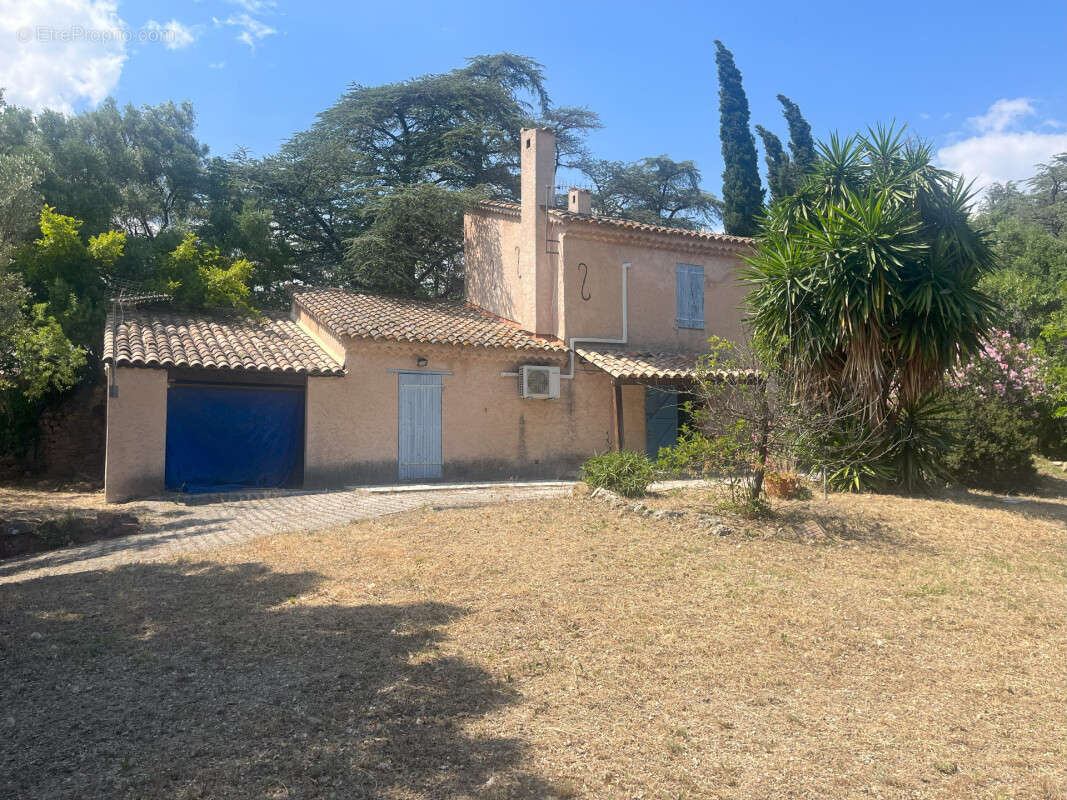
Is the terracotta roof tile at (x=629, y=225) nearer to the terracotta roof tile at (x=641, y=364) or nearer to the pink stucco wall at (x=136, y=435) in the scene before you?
the terracotta roof tile at (x=641, y=364)

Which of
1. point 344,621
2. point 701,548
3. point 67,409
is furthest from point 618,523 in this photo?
point 67,409

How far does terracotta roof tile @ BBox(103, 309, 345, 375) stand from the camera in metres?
12.1

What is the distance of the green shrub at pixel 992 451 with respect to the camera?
1328 centimetres

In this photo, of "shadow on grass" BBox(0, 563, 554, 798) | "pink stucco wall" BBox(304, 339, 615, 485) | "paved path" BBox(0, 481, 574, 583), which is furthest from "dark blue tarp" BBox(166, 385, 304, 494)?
"shadow on grass" BBox(0, 563, 554, 798)

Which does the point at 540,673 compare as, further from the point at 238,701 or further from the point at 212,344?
the point at 212,344

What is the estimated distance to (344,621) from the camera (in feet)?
18.0

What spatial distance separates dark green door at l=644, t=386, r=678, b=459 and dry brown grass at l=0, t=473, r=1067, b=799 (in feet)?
26.7

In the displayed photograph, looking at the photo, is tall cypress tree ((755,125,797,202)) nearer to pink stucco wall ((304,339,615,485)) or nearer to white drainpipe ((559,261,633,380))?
white drainpipe ((559,261,633,380))

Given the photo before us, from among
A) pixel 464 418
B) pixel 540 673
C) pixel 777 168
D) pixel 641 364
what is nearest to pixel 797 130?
pixel 777 168

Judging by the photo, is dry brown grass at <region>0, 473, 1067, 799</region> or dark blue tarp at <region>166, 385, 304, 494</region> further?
dark blue tarp at <region>166, 385, 304, 494</region>

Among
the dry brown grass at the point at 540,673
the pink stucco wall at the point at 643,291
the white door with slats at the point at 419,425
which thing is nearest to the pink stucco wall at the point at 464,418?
the white door with slats at the point at 419,425

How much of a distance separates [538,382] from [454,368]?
1716 millimetres

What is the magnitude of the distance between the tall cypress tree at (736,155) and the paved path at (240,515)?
46.3ft

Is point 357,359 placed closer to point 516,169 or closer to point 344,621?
point 344,621
